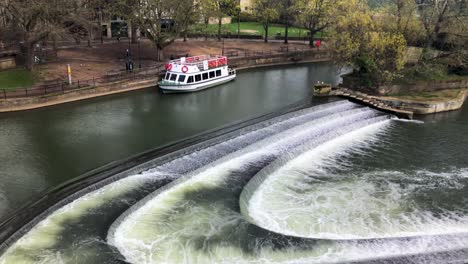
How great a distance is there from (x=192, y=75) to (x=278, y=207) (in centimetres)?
2616

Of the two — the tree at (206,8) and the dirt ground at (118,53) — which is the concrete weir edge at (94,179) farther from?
the tree at (206,8)

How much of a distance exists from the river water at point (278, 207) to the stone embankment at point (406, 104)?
6.27 meters

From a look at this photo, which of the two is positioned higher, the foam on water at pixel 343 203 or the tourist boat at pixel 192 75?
the tourist boat at pixel 192 75

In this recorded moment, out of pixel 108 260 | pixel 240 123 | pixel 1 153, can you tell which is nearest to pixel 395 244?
pixel 108 260

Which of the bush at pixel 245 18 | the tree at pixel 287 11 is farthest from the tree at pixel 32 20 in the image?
the bush at pixel 245 18

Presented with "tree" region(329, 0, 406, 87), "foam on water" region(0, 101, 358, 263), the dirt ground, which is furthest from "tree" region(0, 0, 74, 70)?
"tree" region(329, 0, 406, 87)

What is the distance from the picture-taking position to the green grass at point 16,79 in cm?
4121

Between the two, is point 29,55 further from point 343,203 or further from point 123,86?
point 343,203

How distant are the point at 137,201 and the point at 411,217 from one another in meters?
14.9

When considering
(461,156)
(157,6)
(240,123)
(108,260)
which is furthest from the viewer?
(157,6)

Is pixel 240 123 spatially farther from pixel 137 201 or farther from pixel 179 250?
pixel 179 250

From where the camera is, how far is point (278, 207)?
2347 centimetres

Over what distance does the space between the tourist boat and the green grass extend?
42.9 feet

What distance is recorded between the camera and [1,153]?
96.1 ft
